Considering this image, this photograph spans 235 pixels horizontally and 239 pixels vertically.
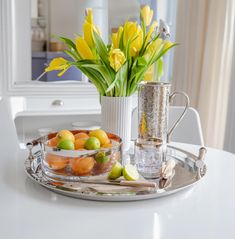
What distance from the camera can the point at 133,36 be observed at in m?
0.95

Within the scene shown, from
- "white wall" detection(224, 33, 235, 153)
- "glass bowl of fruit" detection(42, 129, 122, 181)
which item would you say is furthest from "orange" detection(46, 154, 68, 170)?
"white wall" detection(224, 33, 235, 153)

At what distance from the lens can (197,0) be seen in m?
2.19

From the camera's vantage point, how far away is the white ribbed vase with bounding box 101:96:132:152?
0.98m

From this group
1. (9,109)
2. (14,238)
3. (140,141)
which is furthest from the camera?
(9,109)

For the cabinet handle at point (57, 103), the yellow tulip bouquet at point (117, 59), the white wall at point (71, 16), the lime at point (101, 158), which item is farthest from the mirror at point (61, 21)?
the lime at point (101, 158)

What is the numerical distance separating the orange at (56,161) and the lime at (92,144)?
0.06 m

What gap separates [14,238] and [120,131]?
0.49m

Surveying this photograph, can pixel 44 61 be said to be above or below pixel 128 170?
above

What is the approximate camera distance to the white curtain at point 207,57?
6.54 ft

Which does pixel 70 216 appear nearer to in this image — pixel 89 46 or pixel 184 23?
pixel 89 46

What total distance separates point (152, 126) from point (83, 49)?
0.28 metres

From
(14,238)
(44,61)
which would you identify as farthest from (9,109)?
(14,238)

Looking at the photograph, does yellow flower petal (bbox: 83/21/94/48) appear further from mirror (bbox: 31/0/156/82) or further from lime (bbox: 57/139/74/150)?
mirror (bbox: 31/0/156/82)

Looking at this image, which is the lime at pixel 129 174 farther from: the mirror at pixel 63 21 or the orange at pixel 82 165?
the mirror at pixel 63 21
